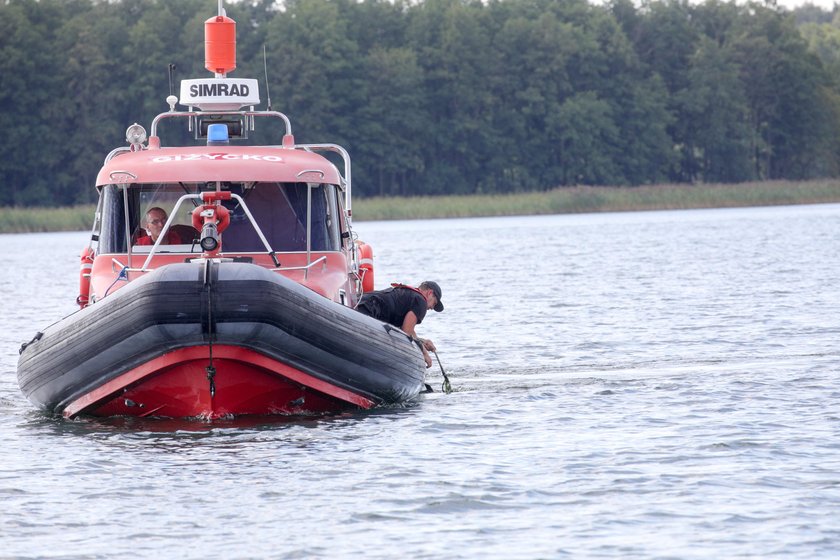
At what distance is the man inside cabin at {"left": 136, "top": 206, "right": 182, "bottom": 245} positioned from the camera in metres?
11.9

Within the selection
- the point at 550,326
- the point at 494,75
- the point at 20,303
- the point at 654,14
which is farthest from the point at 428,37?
the point at 550,326

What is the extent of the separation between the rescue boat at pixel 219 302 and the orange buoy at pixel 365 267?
1.10 metres

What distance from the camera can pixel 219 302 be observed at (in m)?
10.3

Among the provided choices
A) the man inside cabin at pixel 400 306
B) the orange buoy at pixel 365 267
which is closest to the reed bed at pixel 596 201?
the orange buoy at pixel 365 267

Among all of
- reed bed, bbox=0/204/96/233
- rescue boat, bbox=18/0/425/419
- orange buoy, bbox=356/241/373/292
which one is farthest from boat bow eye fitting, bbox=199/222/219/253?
reed bed, bbox=0/204/96/233

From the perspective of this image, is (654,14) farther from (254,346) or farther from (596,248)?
(254,346)

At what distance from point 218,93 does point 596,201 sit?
2031 inches

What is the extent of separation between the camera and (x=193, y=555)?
26.1 feet

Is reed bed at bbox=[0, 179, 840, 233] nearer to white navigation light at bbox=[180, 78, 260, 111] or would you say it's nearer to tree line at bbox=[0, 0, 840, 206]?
tree line at bbox=[0, 0, 840, 206]

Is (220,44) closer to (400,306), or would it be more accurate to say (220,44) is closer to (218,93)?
(218,93)

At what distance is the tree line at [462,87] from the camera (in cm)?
7869

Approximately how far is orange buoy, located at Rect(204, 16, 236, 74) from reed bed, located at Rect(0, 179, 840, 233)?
136ft

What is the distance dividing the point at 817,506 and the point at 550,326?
10882 millimetres

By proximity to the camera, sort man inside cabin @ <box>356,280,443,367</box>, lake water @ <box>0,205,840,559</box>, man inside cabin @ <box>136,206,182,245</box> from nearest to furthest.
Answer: lake water @ <box>0,205,840,559</box> < man inside cabin @ <box>136,206,182,245</box> < man inside cabin @ <box>356,280,443,367</box>
